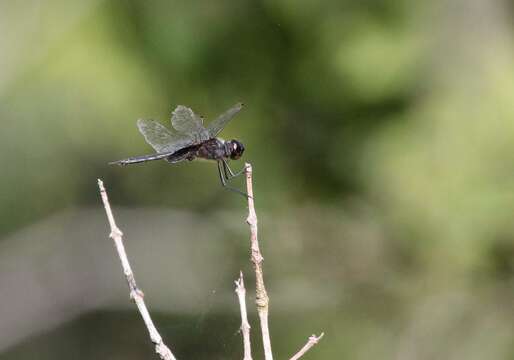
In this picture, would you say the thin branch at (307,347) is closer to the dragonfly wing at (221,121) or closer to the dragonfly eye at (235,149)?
the dragonfly eye at (235,149)

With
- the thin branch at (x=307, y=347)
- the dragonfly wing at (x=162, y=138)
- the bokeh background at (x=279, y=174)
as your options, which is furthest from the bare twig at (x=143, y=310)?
the bokeh background at (x=279, y=174)

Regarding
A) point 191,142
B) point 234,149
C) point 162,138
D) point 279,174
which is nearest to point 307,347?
point 234,149

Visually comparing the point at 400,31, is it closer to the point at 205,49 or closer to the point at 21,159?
the point at 205,49

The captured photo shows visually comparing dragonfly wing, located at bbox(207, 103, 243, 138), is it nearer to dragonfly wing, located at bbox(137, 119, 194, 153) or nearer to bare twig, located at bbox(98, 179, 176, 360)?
dragonfly wing, located at bbox(137, 119, 194, 153)

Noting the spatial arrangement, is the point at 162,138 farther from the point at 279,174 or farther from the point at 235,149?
the point at 279,174

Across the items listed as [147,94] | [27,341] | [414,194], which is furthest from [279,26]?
[27,341]

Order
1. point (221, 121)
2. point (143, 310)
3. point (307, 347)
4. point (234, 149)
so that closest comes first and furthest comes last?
point (143, 310), point (307, 347), point (234, 149), point (221, 121)
